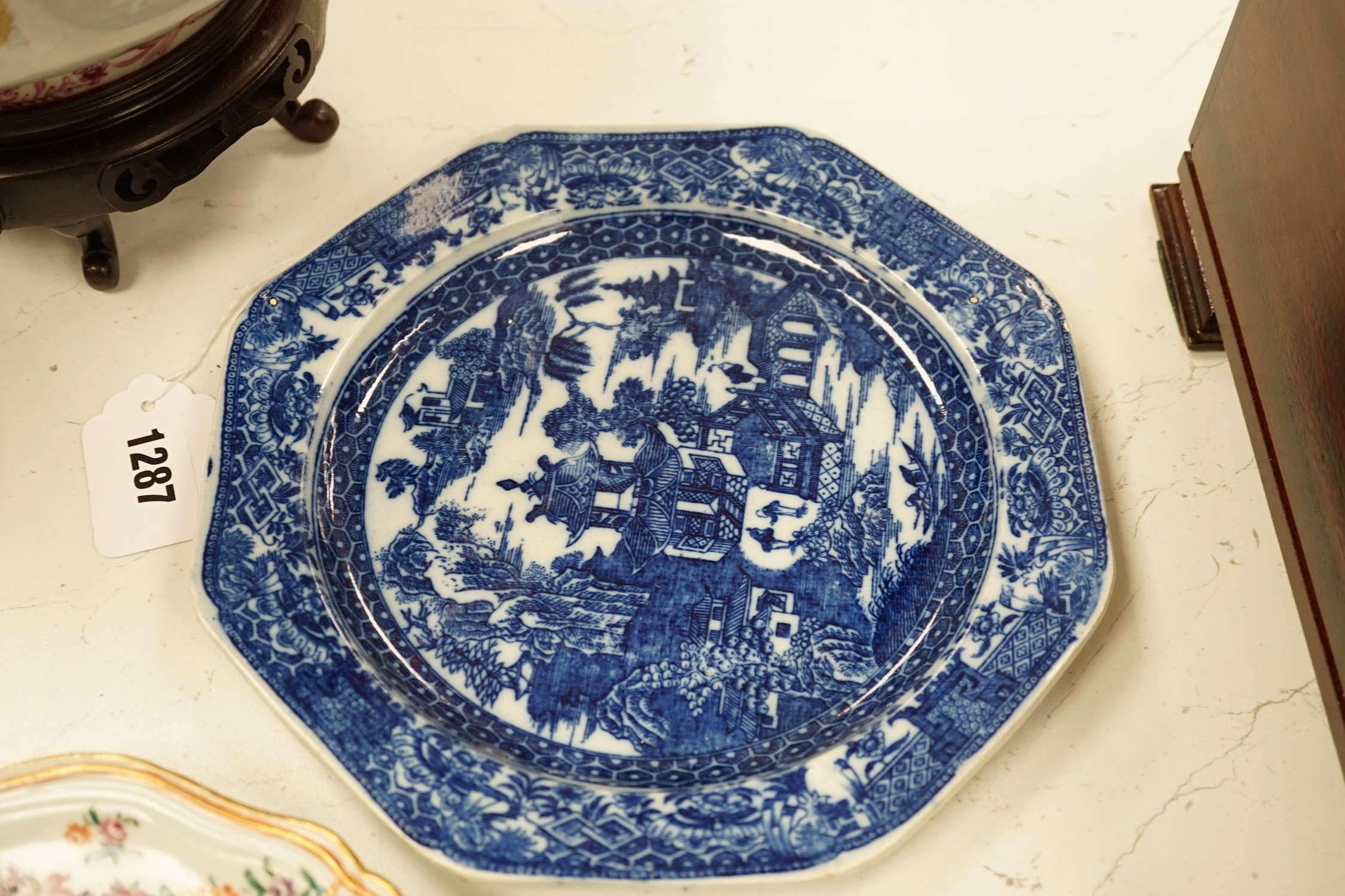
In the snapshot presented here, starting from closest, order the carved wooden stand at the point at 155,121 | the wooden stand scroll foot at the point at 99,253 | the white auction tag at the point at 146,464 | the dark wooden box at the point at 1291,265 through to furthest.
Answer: the dark wooden box at the point at 1291,265
the carved wooden stand at the point at 155,121
the white auction tag at the point at 146,464
the wooden stand scroll foot at the point at 99,253

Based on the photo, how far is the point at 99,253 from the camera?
4.37ft

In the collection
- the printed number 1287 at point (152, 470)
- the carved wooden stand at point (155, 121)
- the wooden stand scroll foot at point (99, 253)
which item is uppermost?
the carved wooden stand at point (155, 121)

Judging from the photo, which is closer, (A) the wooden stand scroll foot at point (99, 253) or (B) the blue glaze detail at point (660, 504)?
(B) the blue glaze detail at point (660, 504)

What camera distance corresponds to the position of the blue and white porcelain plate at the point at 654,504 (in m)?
1.00

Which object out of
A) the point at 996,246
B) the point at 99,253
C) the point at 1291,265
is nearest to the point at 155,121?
the point at 99,253

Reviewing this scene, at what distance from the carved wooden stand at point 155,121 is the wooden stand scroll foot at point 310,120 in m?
0.22

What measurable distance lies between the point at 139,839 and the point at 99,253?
0.67 metres

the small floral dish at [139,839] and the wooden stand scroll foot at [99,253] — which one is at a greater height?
the wooden stand scroll foot at [99,253]

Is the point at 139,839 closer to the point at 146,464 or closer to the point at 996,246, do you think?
the point at 146,464

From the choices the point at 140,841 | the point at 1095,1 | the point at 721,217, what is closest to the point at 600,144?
the point at 721,217

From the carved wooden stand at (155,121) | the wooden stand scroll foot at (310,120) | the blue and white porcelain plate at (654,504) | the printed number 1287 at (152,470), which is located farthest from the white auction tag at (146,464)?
the wooden stand scroll foot at (310,120)

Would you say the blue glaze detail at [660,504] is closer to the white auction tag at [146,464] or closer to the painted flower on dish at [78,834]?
the white auction tag at [146,464]

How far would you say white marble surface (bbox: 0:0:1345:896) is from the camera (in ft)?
3.49

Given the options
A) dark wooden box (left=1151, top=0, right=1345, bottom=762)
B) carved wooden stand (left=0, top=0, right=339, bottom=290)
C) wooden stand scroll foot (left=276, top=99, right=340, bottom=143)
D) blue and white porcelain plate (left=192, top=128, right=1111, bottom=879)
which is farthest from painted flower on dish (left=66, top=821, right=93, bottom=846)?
dark wooden box (left=1151, top=0, right=1345, bottom=762)
